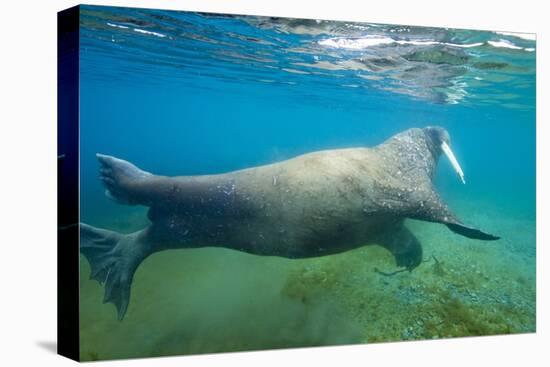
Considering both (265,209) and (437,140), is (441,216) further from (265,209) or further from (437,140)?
(265,209)

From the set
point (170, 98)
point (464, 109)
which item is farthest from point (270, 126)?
point (464, 109)

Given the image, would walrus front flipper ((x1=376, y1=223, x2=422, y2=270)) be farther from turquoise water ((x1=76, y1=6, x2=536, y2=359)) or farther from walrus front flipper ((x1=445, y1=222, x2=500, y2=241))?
walrus front flipper ((x1=445, y1=222, x2=500, y2=241))

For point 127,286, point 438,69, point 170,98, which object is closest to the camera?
point 127,286

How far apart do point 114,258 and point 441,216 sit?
4.62 metres

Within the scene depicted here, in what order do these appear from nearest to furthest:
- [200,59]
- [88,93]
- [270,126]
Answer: [88,93] → [200,59] → [270,126]

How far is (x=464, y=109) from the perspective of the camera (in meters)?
11.4

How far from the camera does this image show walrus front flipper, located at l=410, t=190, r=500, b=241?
22.6 feet

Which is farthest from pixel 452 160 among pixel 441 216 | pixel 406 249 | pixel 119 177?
pixel 119 177

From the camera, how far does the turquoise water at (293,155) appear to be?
6473mm

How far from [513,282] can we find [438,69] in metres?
4.07

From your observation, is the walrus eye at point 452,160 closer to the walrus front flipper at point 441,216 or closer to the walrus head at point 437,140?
the walrus head at point 437,140

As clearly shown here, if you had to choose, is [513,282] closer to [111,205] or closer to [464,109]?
[464,109]

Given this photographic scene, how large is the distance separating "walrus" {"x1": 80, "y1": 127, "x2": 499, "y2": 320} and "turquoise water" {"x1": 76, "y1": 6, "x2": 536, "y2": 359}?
278 millimetres

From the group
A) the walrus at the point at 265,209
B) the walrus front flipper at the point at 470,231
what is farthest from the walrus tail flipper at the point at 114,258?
the walrus front flipper at the point at 470,231
